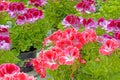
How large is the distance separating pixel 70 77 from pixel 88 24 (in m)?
0.93

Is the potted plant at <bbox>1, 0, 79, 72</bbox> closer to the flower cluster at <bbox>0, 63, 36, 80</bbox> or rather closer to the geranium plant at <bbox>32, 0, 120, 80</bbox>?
the geranium plant at <bbox>32, 0, 120, 80</bbox>

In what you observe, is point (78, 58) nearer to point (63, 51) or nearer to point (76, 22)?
point (63, 51)

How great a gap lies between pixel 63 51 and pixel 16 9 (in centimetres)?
169

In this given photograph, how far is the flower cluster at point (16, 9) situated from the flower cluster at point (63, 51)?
130 centimetres

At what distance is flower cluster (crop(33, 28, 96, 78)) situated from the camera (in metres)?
1.95

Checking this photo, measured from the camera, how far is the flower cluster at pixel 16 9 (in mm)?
3572

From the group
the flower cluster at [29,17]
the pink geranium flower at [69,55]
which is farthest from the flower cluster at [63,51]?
the flower cluster at [29,17]

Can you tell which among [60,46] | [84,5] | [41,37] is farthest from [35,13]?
[60,46]

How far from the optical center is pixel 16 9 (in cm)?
359

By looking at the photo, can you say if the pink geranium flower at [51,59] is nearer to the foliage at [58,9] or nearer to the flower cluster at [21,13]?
the flower cluster at [21,13]

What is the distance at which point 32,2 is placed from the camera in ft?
14.1

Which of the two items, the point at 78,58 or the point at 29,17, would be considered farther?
the point at 29,17

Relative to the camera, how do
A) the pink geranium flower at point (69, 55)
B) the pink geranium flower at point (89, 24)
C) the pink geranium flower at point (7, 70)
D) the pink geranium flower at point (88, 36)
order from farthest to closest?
the pink geranium flower at point (89, 24)
the pink geranium flower at point (88, 36)
the pink geranium flower at point (69, 55)
the pink geranium flower at point (7, 70)

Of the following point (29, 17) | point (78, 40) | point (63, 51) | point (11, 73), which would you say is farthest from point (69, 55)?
point (29, 17)
